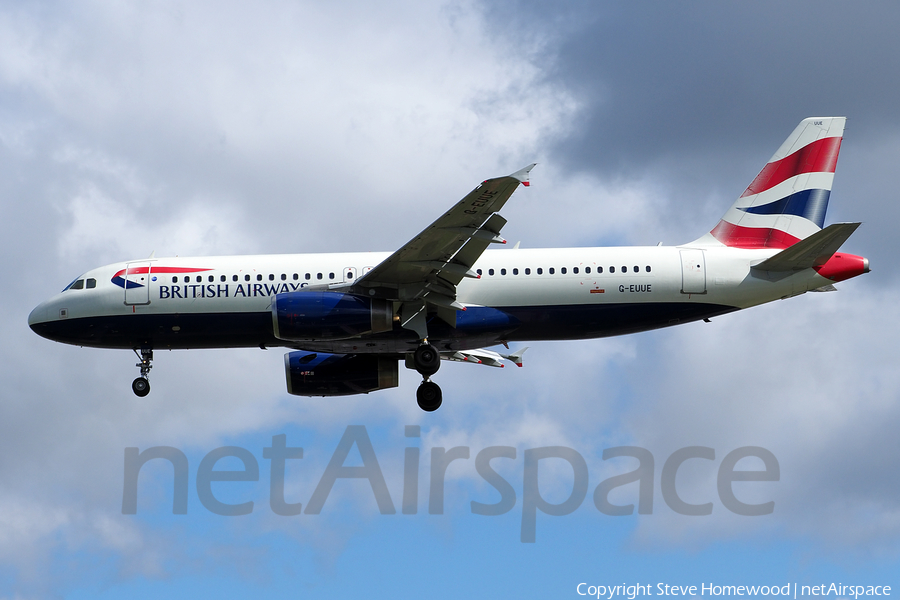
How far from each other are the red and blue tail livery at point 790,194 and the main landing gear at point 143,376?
1801 centimetres

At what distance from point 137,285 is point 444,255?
977cm

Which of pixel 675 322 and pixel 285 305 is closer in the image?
pixel 285 305

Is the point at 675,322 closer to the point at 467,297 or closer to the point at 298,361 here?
the point at 467,297

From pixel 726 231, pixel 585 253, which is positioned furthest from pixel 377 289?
pixel 726 231

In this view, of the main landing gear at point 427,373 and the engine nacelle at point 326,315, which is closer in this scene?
the engine nacelle at point 326,315

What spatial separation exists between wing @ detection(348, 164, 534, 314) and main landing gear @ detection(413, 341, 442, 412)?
1338mm

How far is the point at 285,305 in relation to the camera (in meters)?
29.6

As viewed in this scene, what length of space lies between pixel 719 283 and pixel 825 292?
3314 millimetres

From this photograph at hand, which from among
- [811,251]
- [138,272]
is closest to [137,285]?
[138,272]

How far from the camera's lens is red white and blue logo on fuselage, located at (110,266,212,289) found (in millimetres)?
32406

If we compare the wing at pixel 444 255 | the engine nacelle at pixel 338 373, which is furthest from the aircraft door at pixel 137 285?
the wing at pixel 444 255

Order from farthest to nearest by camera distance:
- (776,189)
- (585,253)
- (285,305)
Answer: (776,189)
(585,253)
(285,305)

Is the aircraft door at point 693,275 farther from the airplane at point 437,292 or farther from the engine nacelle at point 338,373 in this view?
the engine nacelle at point 338,373

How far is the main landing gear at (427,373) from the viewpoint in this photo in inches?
1237
